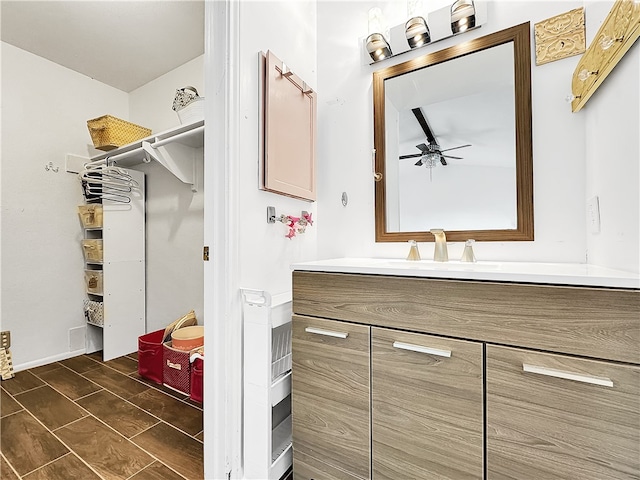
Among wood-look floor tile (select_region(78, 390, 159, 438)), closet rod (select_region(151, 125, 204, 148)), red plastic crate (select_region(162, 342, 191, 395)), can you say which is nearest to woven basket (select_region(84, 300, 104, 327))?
wood-look floor tile (select_region(78, 390, 159, 438))

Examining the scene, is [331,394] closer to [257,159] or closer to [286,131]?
[257,159]

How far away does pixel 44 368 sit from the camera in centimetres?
233

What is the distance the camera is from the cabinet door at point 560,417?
705mm

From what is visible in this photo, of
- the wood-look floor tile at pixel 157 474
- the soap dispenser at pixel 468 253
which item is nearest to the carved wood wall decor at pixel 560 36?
the soap dispenser at pixel 468 253

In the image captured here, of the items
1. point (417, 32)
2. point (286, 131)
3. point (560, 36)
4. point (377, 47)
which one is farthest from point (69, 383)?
point (560, 36)

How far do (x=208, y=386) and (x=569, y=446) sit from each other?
1.18 m

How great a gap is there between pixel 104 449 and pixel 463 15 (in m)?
2.61

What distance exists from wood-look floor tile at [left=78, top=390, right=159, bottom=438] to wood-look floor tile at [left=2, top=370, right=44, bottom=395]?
1.74 ft

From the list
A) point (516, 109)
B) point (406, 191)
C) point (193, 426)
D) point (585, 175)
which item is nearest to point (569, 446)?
point (585, 175)

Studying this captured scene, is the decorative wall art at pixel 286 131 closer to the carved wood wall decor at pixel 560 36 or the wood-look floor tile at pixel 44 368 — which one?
the carved wood wall decor at pixel 560 36

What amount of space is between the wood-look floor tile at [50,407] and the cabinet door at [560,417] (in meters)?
2.08

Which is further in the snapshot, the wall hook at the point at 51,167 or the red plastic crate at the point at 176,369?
the wall hook at the point at 51,167

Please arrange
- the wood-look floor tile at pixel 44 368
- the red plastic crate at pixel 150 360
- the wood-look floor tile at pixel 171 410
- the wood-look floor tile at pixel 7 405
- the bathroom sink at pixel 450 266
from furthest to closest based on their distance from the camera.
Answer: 1. the wood-look floor tile at pixel 44 368
2. the red plastic crate at pixel 150 360
3. the wood-look floor tile at pixel 7 405
4. the wood-look floor tile at pixel 171 410
5. the bathroom sink at pixel 450 266

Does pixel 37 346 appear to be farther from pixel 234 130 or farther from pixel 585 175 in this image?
pixel 585 175
